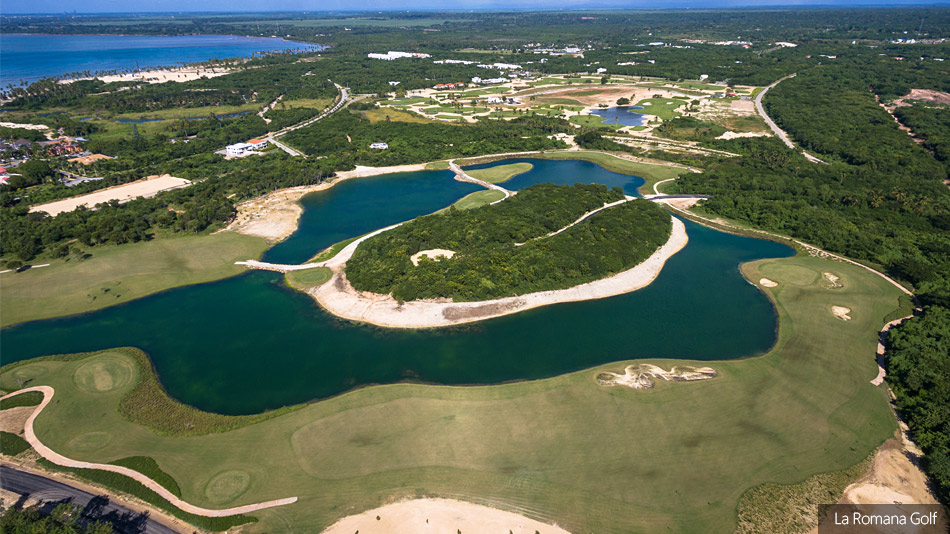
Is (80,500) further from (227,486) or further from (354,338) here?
(354,338)

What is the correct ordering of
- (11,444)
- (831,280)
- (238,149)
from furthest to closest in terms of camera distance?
(238,149), (831,280), (11,444)

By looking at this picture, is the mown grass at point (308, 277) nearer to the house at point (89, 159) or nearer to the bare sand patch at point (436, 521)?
the bare sand patch at point (436, 521)

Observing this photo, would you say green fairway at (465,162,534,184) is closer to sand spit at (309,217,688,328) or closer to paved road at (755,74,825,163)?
sand spit at (309,217,688,328)

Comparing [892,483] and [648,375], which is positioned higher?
[648,375]

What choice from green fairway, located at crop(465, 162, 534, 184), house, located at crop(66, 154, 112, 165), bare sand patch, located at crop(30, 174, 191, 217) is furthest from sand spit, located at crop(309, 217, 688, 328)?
house, located at crop(66, 154, 112, 165)

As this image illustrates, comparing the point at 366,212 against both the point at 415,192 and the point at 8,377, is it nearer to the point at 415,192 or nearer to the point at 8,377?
the point at 415,192

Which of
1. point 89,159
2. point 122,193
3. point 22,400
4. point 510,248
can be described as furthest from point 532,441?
point 89,159

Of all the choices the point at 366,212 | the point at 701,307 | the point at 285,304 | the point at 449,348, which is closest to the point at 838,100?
A: the point at 701,307
